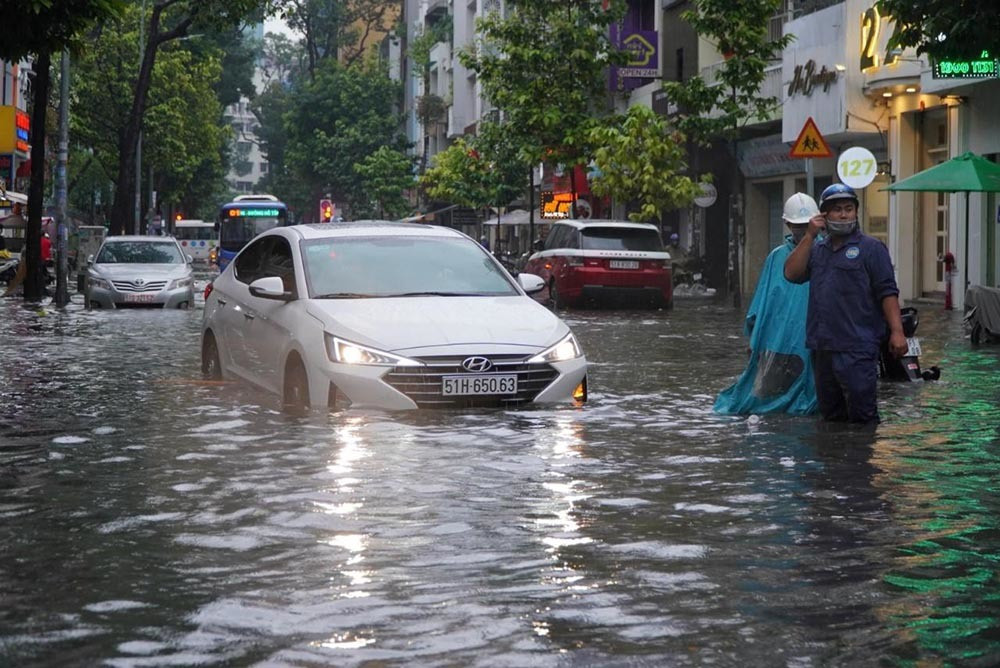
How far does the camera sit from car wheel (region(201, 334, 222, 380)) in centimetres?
1531

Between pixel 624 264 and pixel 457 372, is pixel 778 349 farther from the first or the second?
pixel 624 264

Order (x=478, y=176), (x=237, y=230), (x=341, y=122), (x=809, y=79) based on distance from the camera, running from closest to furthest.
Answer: (x=809, y=79)
(x=237, y=230)
(x=478, y=176)
(x=341, y=122)

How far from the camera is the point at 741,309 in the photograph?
35.8 metres

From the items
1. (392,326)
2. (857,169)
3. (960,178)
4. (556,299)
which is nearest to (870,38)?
(556,299)

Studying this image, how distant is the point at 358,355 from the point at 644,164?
34558 millimetres

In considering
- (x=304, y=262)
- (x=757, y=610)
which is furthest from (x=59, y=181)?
(x=757, y=610)

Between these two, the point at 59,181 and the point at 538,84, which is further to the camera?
the point at 538,84

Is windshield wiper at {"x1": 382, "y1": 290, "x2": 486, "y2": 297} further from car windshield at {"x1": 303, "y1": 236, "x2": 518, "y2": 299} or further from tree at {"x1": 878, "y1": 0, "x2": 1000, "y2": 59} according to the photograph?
tree at {"x1": 878, "y1": 0, "x2": 1000, "y2": 59}

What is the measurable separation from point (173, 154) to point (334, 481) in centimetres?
7216

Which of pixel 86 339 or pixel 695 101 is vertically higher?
pixel 695 101

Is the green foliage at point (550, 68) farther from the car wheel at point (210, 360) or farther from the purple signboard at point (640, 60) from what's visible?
the car wheel at point (210, 360)

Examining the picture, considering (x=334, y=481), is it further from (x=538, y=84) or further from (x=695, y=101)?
(x=538, y=84)

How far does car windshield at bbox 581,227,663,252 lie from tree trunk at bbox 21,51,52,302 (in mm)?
11634

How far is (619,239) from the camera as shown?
3475 cm
